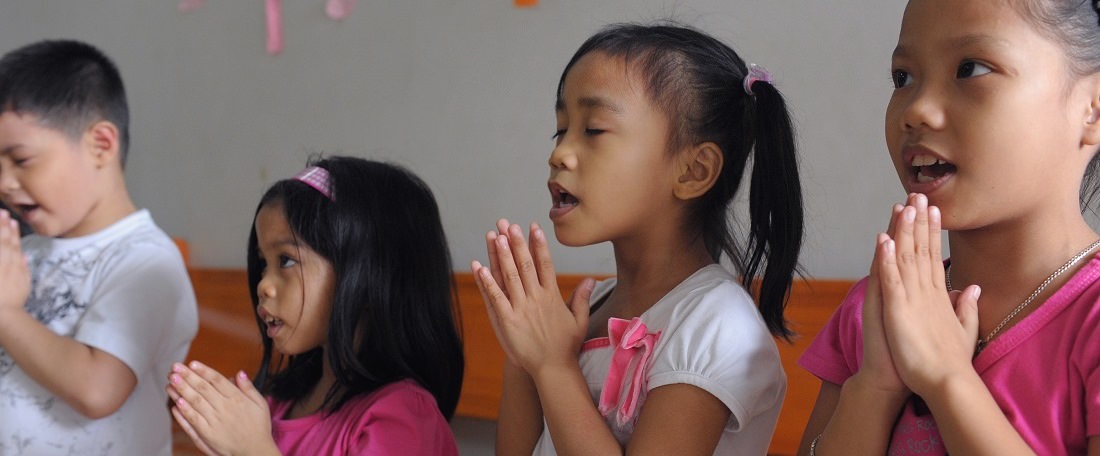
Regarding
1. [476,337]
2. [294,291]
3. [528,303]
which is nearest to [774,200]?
[528,303]

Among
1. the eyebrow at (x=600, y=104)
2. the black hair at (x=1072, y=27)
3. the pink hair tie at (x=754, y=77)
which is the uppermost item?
the black hair at (x=1072, y=27)

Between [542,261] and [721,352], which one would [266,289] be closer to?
[542,261]

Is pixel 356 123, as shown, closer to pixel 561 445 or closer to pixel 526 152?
pixel 526 152

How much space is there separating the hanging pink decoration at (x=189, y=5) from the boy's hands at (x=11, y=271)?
94 cm

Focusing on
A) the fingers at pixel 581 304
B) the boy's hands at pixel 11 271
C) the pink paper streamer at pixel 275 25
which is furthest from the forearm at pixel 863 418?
the pink paper streamer at pixel 275 25

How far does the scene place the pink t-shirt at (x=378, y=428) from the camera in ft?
4.30

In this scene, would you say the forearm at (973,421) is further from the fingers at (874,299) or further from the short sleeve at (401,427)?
the short sleeve at (401,427)

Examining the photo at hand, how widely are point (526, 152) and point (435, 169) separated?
235mm

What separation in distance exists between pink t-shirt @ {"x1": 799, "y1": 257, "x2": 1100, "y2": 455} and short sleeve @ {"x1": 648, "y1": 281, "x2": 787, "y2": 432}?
0.53 feet

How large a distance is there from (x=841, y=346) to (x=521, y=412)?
0.40m

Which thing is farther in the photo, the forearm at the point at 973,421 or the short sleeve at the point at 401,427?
the short sleeve at the point at 401,427

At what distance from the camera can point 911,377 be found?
0.83 m

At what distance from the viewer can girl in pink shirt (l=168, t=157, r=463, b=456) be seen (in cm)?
131

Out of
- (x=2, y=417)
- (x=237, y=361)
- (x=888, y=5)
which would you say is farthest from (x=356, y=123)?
(x=888, y=5)
